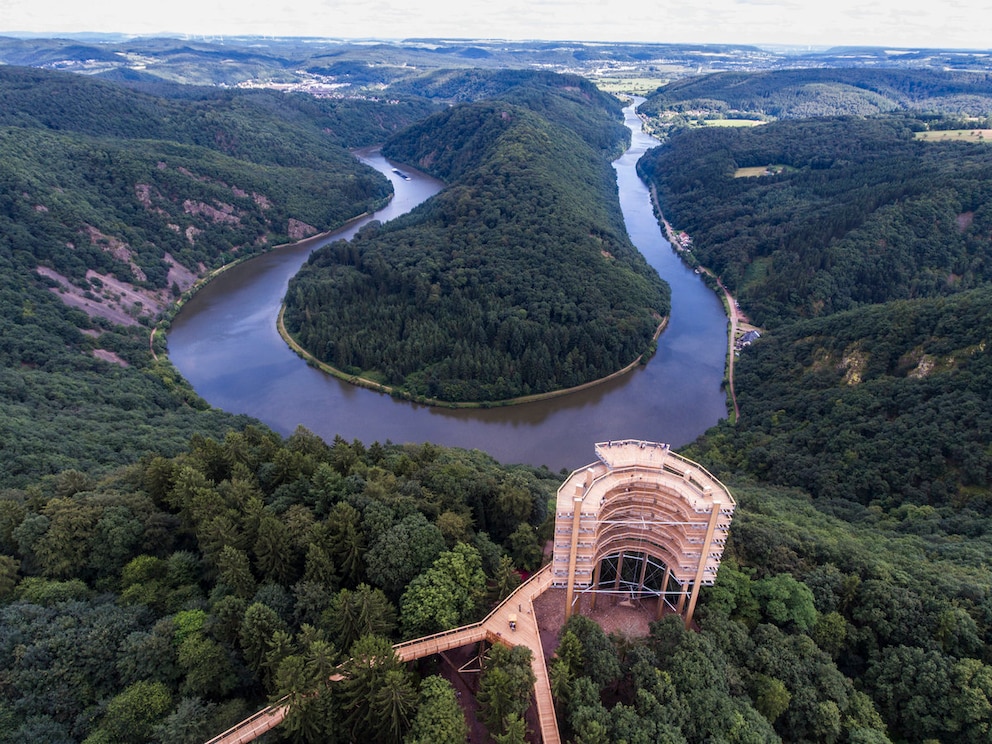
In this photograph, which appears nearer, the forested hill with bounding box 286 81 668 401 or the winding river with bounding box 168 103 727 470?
the winding river with bounding box 168 103 727 470

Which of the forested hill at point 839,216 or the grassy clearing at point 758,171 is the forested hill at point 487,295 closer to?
the forested hill at point 839,216

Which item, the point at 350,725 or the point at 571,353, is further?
the point at 571,353

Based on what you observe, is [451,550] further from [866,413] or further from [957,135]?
[957,135]

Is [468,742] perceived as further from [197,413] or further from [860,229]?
[860,229]

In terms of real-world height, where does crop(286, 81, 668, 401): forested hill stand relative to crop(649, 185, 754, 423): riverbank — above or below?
above

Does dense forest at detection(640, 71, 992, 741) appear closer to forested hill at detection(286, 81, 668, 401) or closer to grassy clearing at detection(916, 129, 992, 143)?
grassy clearing at detection(916, 129, 992, 143)

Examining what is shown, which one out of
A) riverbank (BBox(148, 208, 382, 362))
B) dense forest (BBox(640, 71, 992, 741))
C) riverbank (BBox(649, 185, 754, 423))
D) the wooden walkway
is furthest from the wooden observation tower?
riverbank (BBox(148, 208, 382, 362))

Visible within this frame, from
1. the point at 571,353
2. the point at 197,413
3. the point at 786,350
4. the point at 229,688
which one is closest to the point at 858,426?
the point at 786,350
